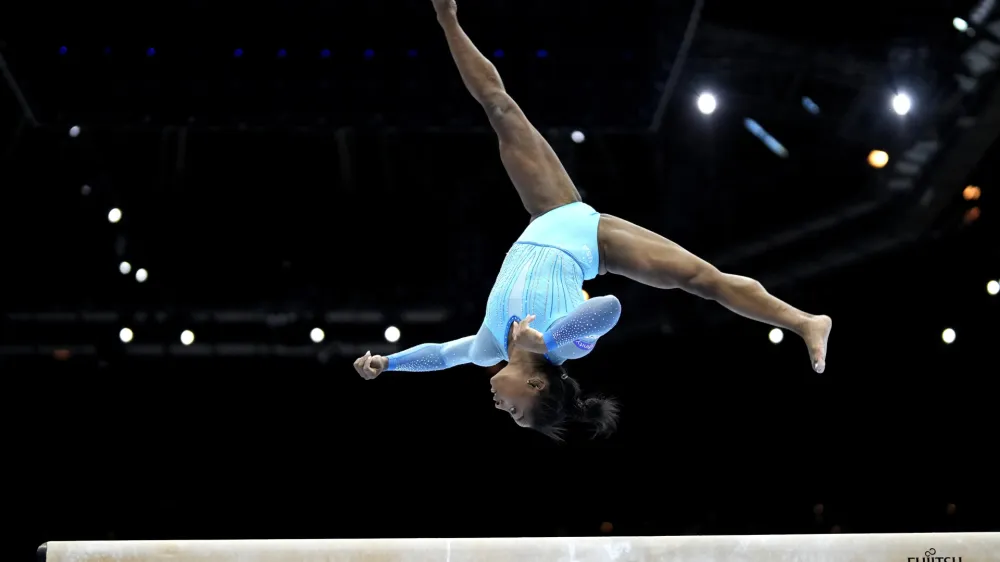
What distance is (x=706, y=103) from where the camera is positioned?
21.1 ft

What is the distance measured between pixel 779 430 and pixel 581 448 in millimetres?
1304

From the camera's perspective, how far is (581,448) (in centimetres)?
664

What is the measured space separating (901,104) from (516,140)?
3.40 m

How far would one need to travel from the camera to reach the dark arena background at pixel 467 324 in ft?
21.4

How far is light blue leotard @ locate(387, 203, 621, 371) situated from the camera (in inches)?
134

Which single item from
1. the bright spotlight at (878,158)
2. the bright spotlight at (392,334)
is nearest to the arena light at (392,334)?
the bright spotlight at (392,334)

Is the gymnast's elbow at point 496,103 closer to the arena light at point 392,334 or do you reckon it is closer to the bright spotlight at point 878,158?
the arena light at point 392,334

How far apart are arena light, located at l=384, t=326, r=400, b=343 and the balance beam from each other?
3278 millimetres

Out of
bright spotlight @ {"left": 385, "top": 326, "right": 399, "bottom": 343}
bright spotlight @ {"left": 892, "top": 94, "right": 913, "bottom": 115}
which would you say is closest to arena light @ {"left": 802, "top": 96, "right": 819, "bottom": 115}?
bright spotlight @ {"left": 892, "top": 94, "right": 913, "bottom": 115}

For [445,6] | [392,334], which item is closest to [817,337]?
[445,6]

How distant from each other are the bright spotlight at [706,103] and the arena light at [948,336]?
2.17 meters

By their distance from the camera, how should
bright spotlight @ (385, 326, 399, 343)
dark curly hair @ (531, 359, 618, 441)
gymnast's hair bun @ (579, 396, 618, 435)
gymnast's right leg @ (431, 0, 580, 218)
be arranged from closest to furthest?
dark curly hair @ (531, 359, 618, 441) < gymnast's hair bun @ (579, 396, 618, 435) < gymnast's right leg @ (431, 0, 580, 218) < bright spotlight @ (385, 326, 399, 343)

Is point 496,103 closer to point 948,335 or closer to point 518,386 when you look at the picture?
point 518,386

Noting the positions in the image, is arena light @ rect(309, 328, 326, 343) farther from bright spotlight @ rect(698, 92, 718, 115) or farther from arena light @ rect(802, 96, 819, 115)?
arena light @ rect(802, 96, 819, 115)
